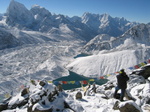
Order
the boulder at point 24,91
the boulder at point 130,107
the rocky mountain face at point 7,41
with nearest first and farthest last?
the boulder at point 130,107, the boulder at point 24,91, the rocky mountain face at point 7,41

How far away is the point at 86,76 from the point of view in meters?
75.5

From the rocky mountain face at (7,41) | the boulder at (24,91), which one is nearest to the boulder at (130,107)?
the boulder at (24,91)

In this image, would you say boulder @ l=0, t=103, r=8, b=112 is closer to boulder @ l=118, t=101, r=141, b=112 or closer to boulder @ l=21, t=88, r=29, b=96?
boulder @ l=21, t=88, r=29, b=96

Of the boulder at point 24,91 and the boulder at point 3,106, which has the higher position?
the boulder at point 24,91

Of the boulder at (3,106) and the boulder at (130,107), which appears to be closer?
the boulder at (130,107)

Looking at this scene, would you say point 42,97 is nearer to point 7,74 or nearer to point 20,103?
point 20,103

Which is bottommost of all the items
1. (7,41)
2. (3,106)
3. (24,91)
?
(3,106)

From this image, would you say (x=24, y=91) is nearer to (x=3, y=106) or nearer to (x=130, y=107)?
(x=3, y=106)

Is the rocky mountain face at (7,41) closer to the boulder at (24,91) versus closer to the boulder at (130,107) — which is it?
the boulder at (24,91)

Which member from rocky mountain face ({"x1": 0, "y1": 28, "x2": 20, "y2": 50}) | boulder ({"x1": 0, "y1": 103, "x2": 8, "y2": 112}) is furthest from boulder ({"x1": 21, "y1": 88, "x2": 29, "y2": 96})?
rocky mountain face ({"x1": 0, "y1": 28, "x2": 20, "y2": 50})

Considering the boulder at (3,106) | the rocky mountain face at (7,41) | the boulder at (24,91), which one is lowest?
the boulder at (3,106)

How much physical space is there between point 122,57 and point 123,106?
76.3m

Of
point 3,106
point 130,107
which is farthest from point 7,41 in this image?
point 130,107

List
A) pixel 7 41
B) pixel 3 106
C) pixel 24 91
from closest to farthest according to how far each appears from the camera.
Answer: pixel 3 106, pixel 24 91, pixel 7 41
